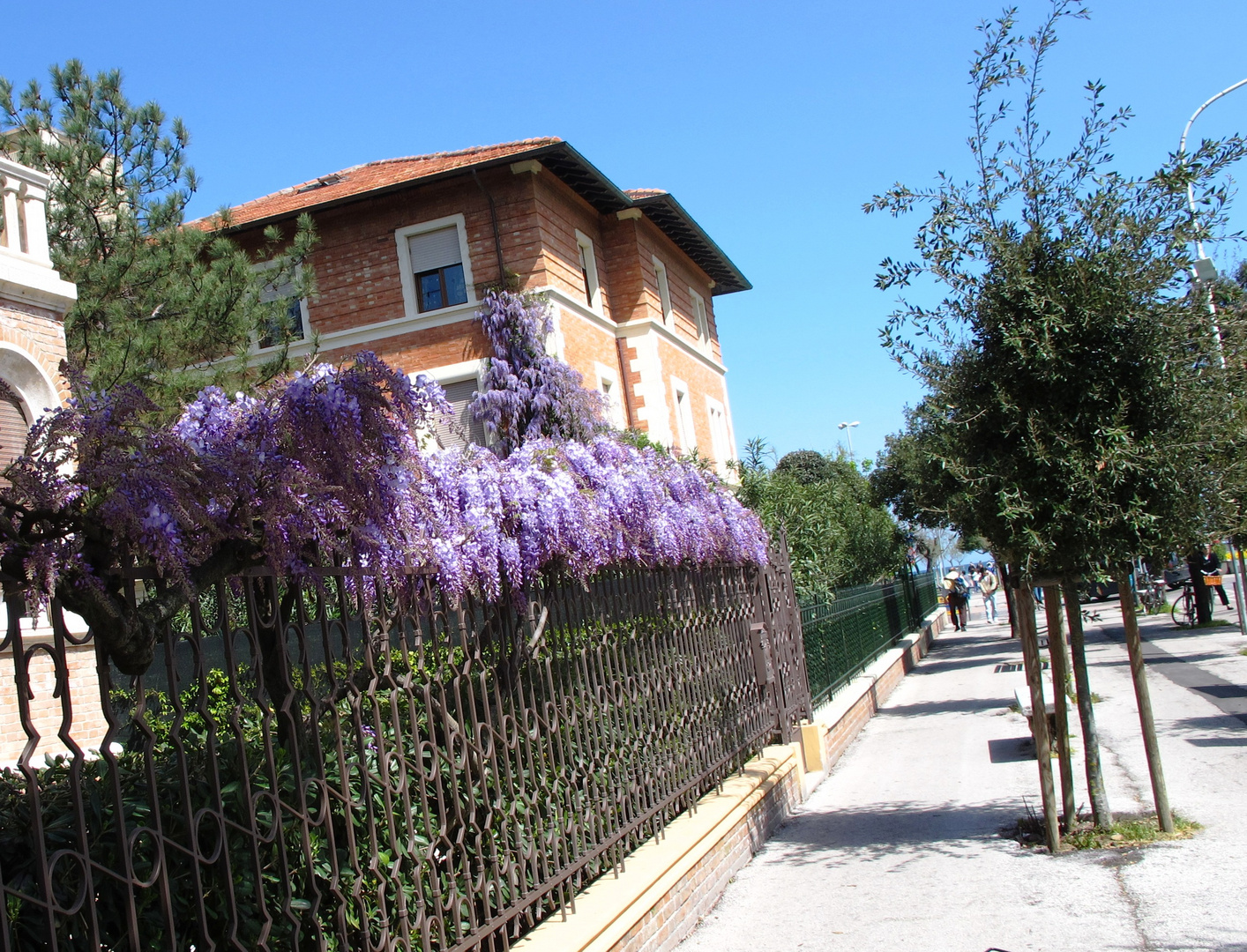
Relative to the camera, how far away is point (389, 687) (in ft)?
13.8

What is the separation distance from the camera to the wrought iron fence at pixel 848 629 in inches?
528

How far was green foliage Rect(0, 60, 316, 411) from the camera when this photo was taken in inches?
563

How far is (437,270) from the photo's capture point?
A: 22.7 meters

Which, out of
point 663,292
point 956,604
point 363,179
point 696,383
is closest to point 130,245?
point 363,179

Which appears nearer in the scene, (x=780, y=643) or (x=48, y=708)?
(x=48, y=708)

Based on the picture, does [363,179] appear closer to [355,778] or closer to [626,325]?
[626,325]

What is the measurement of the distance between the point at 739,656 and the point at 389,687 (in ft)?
18.1

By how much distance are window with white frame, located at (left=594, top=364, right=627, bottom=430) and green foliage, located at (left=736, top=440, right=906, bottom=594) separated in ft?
9.44

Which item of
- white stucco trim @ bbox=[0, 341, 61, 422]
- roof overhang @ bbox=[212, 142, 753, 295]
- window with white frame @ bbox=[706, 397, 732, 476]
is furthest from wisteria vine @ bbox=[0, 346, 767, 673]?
window with white frame @ bbox=[706, 397, 732, 476]

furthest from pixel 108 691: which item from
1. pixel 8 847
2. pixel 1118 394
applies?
pixel 1118 394

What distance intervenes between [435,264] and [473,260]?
89 centimetres

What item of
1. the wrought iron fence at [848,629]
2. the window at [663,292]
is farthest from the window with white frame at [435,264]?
the wrought iron fence at [848,629]

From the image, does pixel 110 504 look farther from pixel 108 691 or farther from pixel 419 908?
pixel 419 908

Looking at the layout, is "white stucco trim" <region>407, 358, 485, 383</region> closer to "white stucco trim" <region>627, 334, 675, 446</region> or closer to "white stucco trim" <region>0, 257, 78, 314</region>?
"white stucco trim" <region>627, 334, 675, 446</region>
